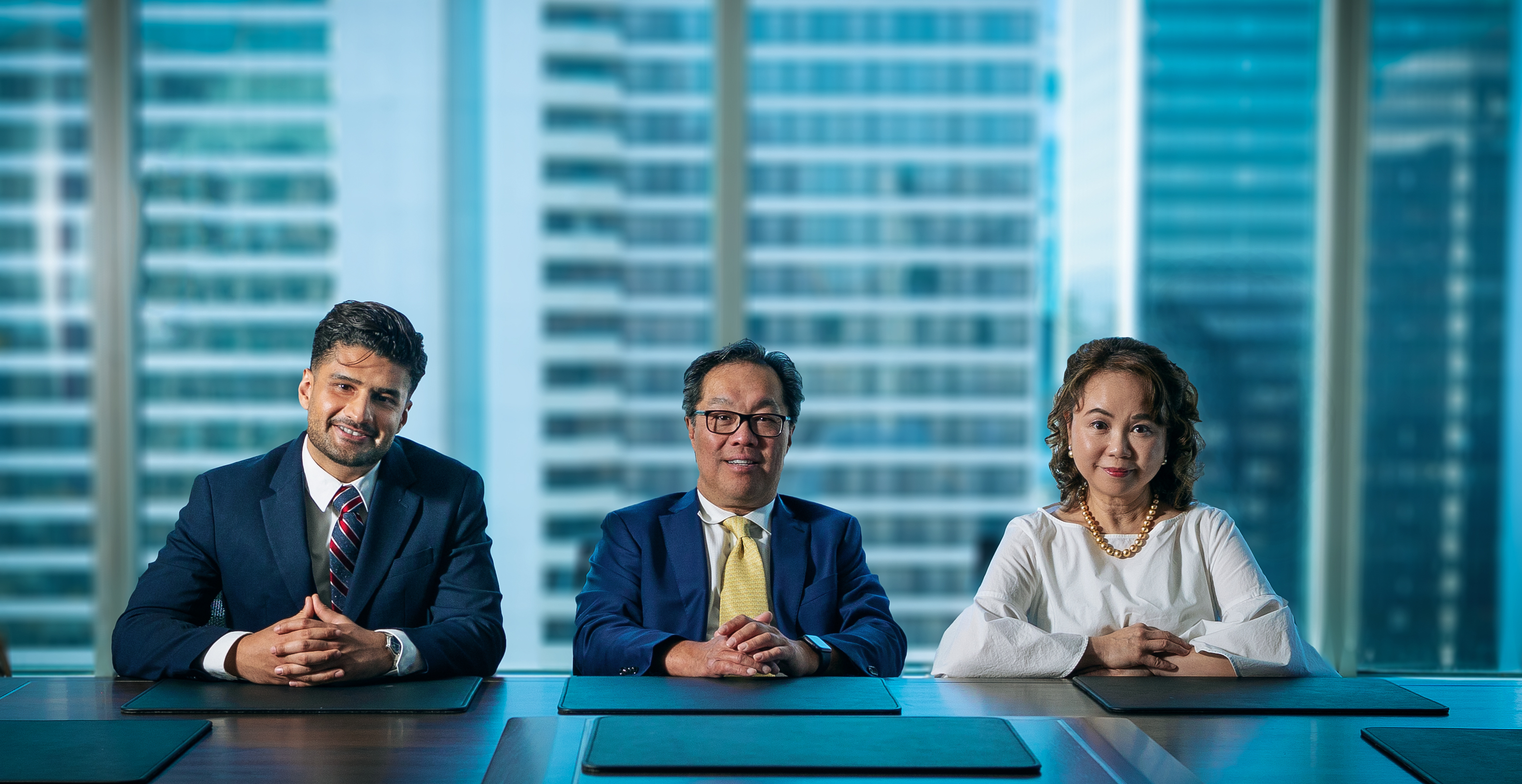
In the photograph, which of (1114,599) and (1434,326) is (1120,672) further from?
(1434,326)

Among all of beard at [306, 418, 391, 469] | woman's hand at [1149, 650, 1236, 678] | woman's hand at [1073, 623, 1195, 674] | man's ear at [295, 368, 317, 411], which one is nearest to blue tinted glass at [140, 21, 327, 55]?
man's ear at [295, 368, 317, 411]

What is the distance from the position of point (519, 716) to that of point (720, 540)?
762mm

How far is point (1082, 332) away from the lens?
12.9ft

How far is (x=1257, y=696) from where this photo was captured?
1.79 m

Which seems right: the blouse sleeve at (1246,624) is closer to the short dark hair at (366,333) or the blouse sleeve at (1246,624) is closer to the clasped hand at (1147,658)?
the clasped hand at (1147,658)

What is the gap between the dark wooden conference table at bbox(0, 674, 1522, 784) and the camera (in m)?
1.41

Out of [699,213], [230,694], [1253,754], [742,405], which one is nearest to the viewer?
[1253,754]

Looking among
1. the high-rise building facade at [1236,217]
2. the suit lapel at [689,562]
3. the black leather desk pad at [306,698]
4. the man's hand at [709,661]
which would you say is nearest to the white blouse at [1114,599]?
the man's hand at [709,661]

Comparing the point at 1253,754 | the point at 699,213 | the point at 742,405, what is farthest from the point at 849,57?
the point at 1253,754

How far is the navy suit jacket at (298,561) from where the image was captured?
209 centimetres

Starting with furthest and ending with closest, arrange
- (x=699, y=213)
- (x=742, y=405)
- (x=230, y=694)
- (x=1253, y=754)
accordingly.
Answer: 1. (x=699, y=213)
2. (x=742, y=405)
3. (x=230, y=694)
4. (x=1253, y=754)

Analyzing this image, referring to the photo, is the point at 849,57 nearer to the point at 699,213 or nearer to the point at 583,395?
the point at 699,213

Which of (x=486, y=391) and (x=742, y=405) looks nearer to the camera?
(x=742, y=405)

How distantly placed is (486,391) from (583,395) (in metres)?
0.34
